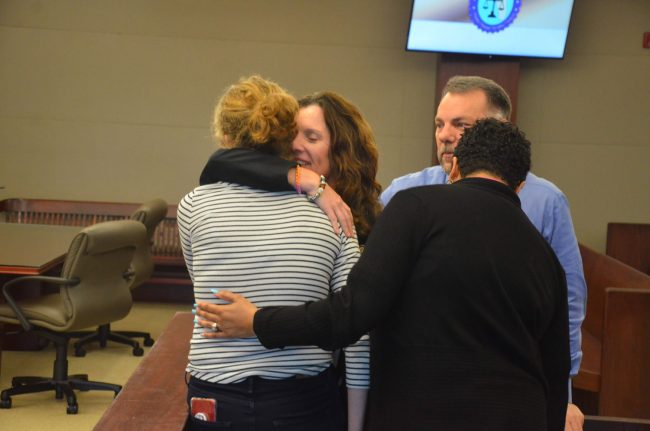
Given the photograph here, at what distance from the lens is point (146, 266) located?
6.27 m

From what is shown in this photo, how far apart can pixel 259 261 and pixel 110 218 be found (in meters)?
6.29

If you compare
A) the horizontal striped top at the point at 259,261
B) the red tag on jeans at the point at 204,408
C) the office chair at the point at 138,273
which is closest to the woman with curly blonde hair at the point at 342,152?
the horizontal striped top at the point at 259,261

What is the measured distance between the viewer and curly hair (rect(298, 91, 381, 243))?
7.68 ft

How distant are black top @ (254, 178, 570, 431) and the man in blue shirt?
1.45 ft

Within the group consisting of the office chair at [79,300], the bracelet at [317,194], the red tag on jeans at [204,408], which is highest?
the bracelet at [317,194]

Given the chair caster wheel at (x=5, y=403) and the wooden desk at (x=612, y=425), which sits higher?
the wooden desk at (x=612, y=425)

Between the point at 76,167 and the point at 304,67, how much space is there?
217 centimetres

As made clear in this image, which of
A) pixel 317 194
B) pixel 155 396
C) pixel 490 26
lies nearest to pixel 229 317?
pixel 317 194

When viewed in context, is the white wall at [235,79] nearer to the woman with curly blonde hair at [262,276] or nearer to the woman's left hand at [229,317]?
the woman with curly blonde hair at [262,276]

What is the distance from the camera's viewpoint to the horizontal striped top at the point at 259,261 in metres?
1.95

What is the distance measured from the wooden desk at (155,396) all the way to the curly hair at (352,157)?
71 cm

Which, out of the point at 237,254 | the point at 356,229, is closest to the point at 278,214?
the point at 237,254

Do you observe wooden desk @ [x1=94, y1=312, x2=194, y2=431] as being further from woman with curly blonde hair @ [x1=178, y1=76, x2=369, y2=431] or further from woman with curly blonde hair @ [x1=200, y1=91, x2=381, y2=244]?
woman with curly blonde hair @ [x1=200, y1=91, x2=381, y2=244]

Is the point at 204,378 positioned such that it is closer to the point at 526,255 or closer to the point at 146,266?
the point at 526,255
